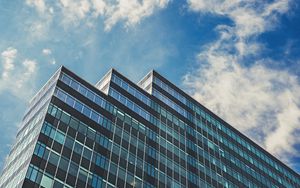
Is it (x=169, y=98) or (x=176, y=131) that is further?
(x=169, y=98)

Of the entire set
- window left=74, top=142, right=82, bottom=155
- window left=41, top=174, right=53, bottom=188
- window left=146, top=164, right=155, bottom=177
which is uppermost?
window left=146, top=164, right=155, bottom=177

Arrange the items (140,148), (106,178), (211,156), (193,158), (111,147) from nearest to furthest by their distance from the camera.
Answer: (106,178)
(111,147)
(140,148)
(193,158)
(211,156)

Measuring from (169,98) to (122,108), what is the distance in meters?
17.2

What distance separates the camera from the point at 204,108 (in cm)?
9788

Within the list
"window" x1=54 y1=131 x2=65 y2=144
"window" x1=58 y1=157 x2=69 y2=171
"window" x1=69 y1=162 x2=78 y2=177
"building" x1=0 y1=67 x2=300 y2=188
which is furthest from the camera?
"window" x1=54 y1=131 x2=65 y2=144

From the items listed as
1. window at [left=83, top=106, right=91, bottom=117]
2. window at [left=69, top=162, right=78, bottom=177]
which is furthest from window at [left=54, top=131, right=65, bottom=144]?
window at [left=83, top=106, right=91, bottom=117]

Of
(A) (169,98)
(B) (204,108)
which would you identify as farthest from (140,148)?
(B) (204,108)

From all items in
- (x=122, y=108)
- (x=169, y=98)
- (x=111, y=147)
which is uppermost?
(x=169, y=98)

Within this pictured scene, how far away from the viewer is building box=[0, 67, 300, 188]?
5894cm

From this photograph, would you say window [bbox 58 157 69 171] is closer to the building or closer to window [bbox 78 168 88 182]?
the building

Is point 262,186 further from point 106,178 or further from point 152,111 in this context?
point 106,178

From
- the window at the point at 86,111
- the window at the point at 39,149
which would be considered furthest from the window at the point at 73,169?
the window at the point at 86,111

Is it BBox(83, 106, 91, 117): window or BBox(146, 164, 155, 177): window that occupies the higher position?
BBox(83, 106, 91, 117): window

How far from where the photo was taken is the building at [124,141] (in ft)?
193
